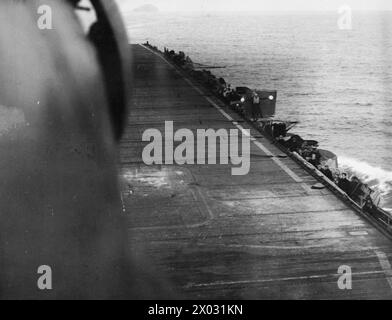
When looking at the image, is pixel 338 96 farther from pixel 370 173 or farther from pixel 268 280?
pixel 268 280

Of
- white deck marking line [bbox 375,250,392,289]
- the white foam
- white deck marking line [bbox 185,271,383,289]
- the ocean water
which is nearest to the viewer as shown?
white deck marking line [bbox 185,271,383,289]

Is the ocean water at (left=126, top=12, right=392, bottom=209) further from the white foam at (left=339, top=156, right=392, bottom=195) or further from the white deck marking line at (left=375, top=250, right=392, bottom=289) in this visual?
the white deck marking line at (left=375, top=250, right=392, bottom=289)

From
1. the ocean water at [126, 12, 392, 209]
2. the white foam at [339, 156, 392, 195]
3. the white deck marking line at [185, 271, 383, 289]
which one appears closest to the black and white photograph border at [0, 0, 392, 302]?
the white deck marking line at [185, 271, 383, 289]

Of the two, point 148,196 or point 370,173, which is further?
point 370,173

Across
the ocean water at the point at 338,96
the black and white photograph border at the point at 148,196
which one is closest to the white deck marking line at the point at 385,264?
the black and white photograph border at the point at 148,196

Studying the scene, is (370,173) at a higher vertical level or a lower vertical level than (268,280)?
lower

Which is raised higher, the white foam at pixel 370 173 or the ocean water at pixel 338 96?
the ocean water at pixel 338 96

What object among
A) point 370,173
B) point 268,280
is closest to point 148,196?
point 268,280

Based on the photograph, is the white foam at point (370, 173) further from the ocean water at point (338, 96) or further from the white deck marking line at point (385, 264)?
the white deck marking line at point (385, 264)
